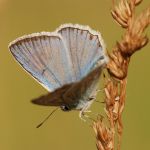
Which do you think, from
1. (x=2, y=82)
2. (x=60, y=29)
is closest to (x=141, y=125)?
(x=2, y=82)

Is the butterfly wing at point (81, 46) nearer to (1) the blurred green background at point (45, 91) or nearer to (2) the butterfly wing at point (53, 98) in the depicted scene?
(2) the butterfly wing at point (53, 98)

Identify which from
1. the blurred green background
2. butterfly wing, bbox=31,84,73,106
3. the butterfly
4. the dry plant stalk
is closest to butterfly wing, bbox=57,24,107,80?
the butterfly

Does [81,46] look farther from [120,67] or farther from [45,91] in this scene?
[45,91]

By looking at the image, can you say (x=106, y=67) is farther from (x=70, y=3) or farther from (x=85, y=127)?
(x=70, y=3)

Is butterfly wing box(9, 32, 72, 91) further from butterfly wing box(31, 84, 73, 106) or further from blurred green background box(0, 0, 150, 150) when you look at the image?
blurred green background box(0, 0, 150, 150)

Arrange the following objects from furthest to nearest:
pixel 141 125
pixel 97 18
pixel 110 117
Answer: pixel 97 18 → pixel 141 125 → pixel 110 117

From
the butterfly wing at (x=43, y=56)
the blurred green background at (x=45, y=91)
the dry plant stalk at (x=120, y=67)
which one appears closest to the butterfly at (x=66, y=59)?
the butterfly wing at (x=43, y=56)
